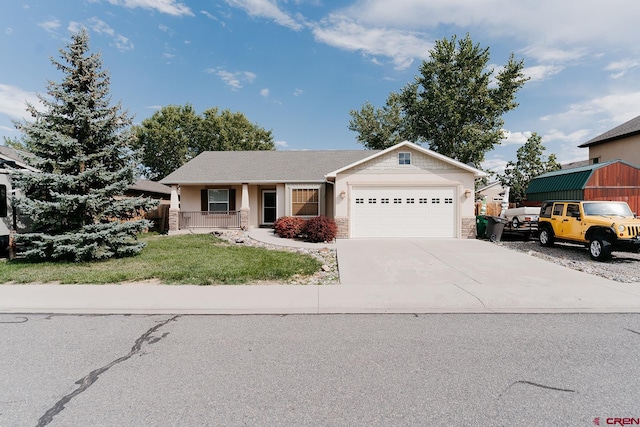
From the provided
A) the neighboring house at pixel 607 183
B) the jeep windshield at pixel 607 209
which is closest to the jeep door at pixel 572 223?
the jeep windshield at pixel 607 209

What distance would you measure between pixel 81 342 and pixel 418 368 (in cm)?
445

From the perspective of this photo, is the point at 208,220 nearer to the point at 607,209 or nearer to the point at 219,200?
the point at 219,200

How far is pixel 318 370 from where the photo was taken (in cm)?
356

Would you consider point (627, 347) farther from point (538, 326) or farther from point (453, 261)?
point (453, 261)

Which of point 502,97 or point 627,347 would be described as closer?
point 627,347

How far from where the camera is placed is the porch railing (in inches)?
707

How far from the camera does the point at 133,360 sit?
3832 mm

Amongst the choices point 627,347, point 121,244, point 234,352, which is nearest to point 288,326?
point 234,352

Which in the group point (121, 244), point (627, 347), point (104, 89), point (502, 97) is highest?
point (502, 97)

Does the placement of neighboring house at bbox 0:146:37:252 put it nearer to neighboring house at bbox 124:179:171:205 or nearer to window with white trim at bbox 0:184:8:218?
window with white trim at bbox 0:184:8:218

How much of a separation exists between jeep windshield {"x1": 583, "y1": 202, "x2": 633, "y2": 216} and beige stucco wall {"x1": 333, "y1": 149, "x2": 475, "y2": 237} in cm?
438

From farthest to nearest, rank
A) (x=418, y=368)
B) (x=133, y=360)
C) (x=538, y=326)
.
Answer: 1. (x=538, y=326)
2. (x=133, y=360)
3. (x=418, y=368)

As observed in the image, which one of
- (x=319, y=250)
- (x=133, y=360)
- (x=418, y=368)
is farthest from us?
(x=319, y=250)

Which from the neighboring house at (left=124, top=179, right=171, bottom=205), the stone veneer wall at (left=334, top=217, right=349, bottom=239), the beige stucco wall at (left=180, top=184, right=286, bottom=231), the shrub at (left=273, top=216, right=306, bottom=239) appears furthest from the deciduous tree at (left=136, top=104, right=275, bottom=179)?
the stone veneer wall at (left=334, top=217, right=349, bottom=239)
